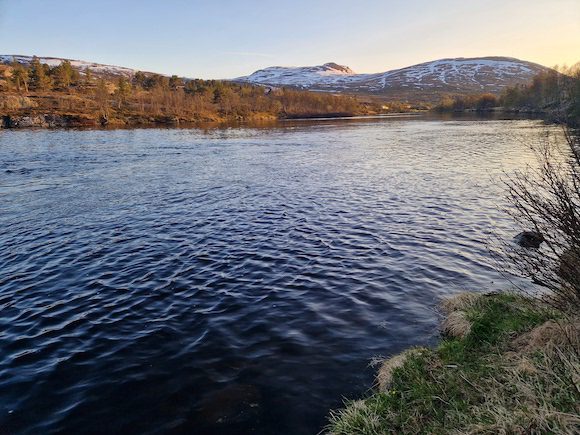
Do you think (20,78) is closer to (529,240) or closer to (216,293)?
(216,293)

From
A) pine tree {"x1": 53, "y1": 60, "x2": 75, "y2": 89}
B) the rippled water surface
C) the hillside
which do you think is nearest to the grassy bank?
the rippled water surface

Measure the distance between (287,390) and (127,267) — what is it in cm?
1003

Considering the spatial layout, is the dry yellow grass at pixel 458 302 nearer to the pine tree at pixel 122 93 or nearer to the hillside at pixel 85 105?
the hillside at pixel 85 105

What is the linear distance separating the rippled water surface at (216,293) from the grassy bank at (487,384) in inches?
49.2

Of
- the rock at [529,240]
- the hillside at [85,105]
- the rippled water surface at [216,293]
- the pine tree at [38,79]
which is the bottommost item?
the rippled water surface at [216,293]

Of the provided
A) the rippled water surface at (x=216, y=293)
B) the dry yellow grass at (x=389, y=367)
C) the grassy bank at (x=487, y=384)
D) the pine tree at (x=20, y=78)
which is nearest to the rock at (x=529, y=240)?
the rippled water surface at (x=216, y=293)

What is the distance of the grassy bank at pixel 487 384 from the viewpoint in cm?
546

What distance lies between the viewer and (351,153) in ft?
186

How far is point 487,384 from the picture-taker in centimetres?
686

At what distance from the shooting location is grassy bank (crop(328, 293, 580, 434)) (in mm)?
5465

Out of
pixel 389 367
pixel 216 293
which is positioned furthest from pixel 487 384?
pixel 216 293

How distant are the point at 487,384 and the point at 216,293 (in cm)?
934

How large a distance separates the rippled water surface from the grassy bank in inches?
49.2

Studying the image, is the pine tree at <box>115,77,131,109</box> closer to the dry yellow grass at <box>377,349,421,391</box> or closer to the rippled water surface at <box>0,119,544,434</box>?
the rippled water surface at <box>0,119,544,434</box>
